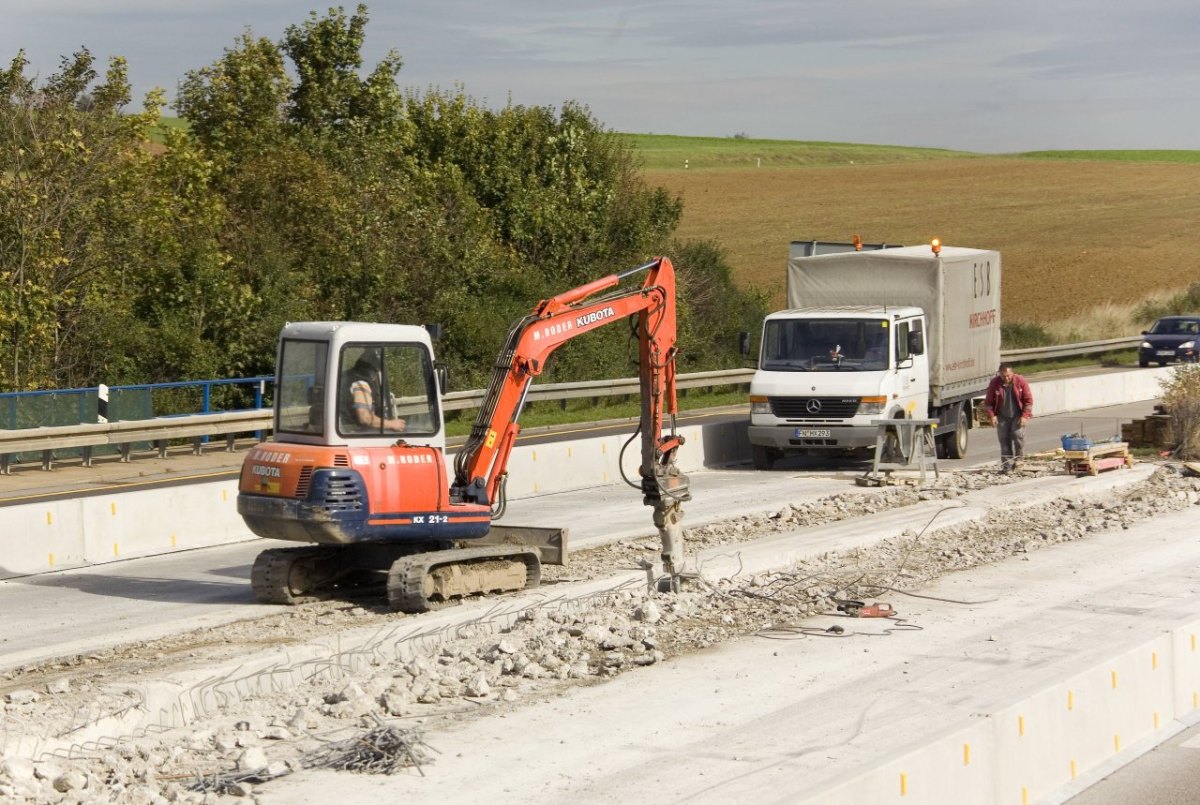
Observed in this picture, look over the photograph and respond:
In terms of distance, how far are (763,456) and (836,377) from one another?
6.61ft

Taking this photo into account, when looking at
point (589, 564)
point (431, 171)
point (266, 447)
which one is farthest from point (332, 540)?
point (431, 171)

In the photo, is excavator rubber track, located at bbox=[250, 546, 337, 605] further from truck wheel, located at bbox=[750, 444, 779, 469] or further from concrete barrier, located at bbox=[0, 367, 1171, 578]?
truck wheel, located at bbox=[750, 444, 779, 469]

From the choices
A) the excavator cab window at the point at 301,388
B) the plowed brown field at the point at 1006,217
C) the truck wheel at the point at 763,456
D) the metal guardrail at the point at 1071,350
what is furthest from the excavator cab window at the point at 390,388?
the plowed brown field at the point at 1006,217

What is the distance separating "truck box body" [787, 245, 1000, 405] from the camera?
84.0ft

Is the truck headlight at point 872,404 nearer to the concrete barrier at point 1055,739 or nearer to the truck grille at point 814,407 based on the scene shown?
the truck grille at point 814,407

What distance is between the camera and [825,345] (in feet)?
81.0

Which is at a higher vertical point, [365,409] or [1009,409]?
[365,409]

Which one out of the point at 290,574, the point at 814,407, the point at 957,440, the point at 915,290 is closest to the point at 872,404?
the point at 814,407

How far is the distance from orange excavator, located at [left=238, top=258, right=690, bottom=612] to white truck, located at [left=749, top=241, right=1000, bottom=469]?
938 centimetres

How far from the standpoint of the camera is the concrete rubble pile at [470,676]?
8.94 m

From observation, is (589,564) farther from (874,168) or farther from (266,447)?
(874,168)

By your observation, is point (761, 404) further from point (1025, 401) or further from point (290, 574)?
point (290, 574)

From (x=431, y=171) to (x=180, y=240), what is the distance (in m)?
11.3

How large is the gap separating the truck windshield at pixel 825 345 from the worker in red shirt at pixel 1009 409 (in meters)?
1.69
